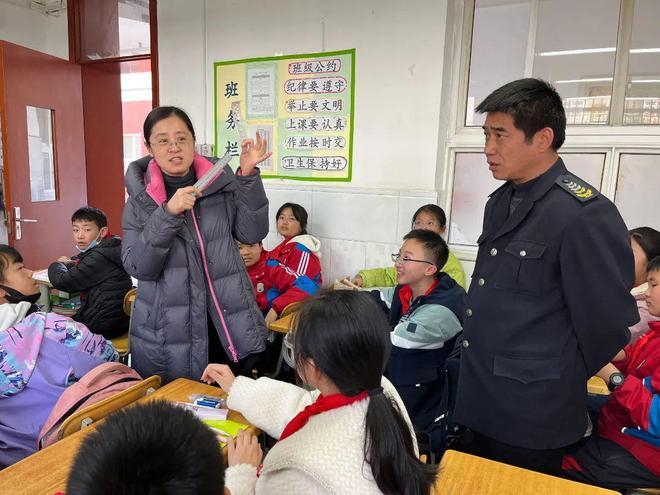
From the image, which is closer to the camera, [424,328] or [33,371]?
[33,371]

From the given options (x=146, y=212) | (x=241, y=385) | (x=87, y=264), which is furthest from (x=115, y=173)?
(x=241, y=385)

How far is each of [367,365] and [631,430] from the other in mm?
1105

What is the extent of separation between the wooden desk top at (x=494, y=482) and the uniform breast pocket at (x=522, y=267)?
1.50 feet

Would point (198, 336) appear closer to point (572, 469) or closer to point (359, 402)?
point (359, 402)

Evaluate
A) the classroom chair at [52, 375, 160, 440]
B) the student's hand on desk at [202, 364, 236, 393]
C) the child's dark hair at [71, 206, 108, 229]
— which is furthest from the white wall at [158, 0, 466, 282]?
the classroom chair at [52, 375, 160, 440]

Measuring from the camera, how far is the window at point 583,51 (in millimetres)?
2564

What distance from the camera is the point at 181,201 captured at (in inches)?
57.2

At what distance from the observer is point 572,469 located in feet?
4.84

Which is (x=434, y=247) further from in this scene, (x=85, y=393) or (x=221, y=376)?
(x=85, y=393)

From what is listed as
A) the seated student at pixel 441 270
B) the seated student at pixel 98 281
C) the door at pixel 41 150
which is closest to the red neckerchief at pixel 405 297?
the seated student at pixel 441 270

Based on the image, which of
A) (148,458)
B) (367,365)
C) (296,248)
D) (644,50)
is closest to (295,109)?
(296,248)

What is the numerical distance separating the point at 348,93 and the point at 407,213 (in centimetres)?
94

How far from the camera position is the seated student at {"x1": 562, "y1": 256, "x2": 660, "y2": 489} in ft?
4.33

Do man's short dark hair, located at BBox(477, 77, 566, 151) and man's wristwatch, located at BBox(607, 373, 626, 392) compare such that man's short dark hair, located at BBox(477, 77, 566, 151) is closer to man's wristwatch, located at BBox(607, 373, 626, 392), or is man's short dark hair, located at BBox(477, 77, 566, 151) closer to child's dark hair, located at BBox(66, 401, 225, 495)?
man's wristwatch, located at BBox(607, 373, 626, 392)
